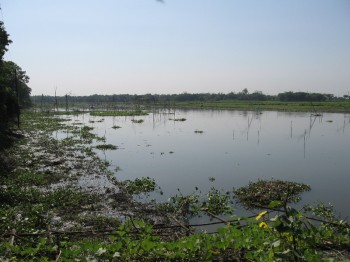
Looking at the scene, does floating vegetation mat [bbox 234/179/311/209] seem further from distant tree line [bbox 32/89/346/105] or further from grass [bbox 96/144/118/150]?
distant tree line [bbox 32/89/346/105]

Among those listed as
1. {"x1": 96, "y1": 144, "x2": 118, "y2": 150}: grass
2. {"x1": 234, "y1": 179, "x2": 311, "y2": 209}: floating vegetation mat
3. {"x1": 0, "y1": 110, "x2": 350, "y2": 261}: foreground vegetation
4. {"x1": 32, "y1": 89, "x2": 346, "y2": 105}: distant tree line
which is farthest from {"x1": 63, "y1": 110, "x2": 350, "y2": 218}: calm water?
{"x1": 32, "y1": 89, "x2": 346, "y2": 105}: distant tree line

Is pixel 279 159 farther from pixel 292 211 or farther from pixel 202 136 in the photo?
pixel 292 211

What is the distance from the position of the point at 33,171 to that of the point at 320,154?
18.9m

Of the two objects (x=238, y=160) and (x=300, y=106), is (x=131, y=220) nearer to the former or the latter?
(x=238, y=160)

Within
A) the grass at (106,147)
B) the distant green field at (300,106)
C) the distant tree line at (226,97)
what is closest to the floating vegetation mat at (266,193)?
the grass at (106,147)

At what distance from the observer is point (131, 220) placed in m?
4.52

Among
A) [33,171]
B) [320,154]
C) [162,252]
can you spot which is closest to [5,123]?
[33,171]

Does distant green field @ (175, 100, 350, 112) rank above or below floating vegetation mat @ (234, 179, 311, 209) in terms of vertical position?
above

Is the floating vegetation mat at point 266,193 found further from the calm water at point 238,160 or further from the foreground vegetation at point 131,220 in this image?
the calm water at point 238,160

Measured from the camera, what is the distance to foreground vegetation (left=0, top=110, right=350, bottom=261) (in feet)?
11.7

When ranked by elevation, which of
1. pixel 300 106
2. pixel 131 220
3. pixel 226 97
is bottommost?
pixel 131 220

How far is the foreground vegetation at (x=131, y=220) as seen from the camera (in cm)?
357

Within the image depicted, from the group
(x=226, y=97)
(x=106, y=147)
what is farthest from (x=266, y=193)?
(x=226, y=97)

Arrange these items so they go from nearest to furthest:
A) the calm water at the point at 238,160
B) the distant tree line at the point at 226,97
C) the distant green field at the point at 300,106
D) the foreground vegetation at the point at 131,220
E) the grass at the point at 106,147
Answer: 1. the foreground vegetation at the point at 131,220
2. the calm water at the point at 238,160
3. the grass at the point at 106,147
4. the distant green field at the point at 300,106
5. the distant tree line at the point at 226,97
